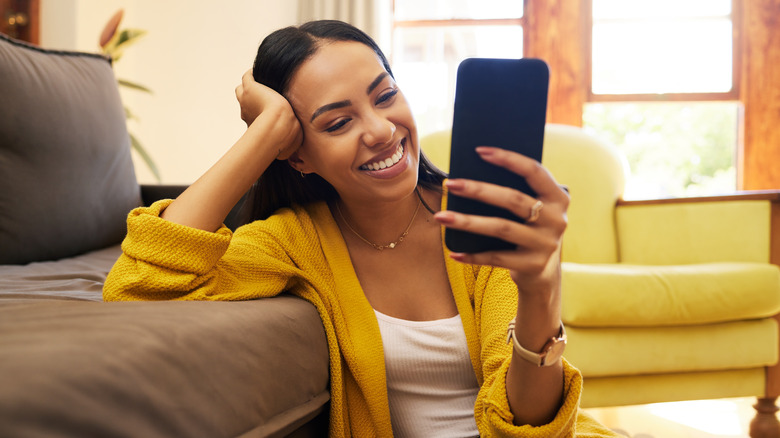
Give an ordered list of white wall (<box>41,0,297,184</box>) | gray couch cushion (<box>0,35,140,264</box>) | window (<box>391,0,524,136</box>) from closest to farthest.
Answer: gray couch cushion (<box>0,35,140,264</box>) → white wall (<box>41,0,297,184</box>) → window (<box>391,0,524,136</box>)

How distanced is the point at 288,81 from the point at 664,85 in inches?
128

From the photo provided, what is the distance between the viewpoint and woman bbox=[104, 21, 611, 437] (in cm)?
83

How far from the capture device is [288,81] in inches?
38.8

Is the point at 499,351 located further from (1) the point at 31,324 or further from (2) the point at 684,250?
(2) the point at 684,250

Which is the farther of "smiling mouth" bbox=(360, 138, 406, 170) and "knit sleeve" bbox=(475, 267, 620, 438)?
"smiling mouth" bbox=(360, 138, 406, 170)

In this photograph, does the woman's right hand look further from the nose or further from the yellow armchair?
the yellow armchair

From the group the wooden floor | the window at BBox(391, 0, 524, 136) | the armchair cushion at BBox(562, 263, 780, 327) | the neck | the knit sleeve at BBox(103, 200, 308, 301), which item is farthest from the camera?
the window at BBox(391, 0, 524, 136)

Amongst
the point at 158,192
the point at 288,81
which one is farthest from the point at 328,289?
the point at 158,192

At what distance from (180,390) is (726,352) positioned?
1748 millimetres

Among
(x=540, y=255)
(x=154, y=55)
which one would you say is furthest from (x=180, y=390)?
(x=154, y=55)

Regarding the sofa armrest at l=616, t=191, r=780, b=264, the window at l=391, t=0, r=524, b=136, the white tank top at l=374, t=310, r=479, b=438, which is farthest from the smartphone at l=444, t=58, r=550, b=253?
the window at l=391, t=0, r=524, b=136

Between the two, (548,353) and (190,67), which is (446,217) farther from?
(190,67)

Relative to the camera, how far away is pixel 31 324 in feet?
1.70

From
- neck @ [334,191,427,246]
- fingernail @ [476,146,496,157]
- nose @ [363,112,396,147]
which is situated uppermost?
nose @ [363,112,396,147]
